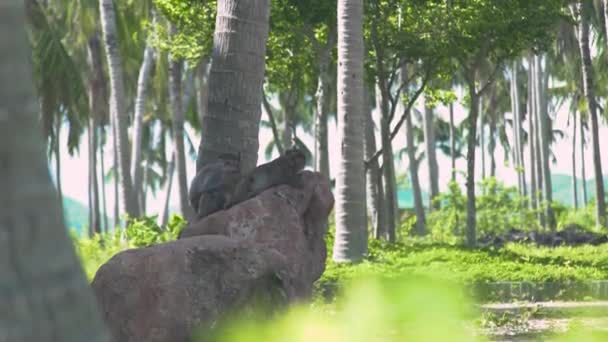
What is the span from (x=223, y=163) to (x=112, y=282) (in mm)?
2733

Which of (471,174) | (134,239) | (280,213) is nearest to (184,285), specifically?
(280,213)

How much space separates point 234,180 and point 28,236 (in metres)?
7.13

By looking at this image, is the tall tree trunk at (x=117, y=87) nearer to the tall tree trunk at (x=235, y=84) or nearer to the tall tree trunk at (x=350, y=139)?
the tall tree trunk at (x=350, y=139)

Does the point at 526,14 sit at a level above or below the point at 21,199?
above

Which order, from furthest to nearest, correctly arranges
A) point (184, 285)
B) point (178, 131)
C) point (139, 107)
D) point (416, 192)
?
point (416, 192) < point (139, 107) < point (178, 131) < point (184, 285)

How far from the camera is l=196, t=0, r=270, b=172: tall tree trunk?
32.7 ft

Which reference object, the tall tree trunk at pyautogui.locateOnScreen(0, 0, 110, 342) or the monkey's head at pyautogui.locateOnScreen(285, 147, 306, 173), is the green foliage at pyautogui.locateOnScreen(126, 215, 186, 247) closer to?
the monkey's head at pyautogui.locateOnScreen(285, 147, 306, 173)

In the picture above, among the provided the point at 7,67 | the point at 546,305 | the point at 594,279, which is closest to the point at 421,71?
the point at 594,279

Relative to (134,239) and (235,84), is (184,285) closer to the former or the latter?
(235,84)

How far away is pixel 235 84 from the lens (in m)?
9.95

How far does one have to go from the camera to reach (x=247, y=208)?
29.4ft

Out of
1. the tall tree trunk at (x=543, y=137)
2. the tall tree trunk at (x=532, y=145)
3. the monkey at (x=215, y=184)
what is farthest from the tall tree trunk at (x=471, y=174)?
the tall tree trunk at (x=532, y=145)

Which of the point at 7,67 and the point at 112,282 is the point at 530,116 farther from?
the point at 7,67

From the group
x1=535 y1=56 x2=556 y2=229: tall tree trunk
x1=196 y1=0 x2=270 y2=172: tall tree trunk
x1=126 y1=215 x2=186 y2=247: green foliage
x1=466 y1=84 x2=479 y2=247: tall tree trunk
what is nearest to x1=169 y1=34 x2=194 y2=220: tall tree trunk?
x1=126 y1=215 x2=186 y2=247: green foliage
